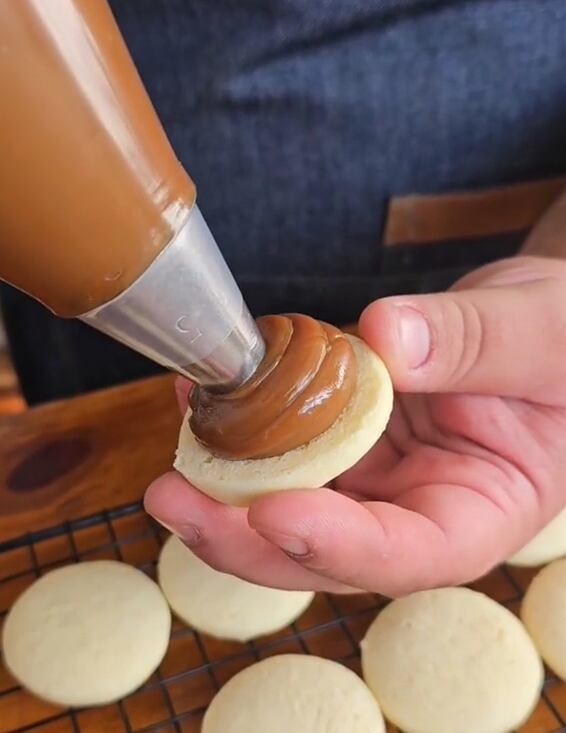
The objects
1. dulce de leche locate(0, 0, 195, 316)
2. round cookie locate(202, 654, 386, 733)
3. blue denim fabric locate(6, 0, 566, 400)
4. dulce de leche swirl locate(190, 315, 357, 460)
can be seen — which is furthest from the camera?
blue denim fabric locate(6, 0, 566, 400)

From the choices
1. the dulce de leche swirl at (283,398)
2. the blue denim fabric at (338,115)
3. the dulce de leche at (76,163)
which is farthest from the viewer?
the blue denim fabric at (338,115)

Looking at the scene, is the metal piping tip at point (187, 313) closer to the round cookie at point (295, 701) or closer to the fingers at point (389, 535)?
the fingers at point (389, 535)

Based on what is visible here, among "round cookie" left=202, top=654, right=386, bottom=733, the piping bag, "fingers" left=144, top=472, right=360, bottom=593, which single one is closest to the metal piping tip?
the piping bag

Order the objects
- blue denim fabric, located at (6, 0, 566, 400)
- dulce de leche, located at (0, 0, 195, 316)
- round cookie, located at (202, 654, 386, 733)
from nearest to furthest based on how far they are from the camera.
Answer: dulce de leche, located at (0, 0, 195, 316)
round cookie, located at (202, 654, 386, 733)
blue denim fabric, located at (6, 0, 566, 400)

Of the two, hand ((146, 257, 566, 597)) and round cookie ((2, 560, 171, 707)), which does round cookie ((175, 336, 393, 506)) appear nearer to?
hand ((146, 257, 566, 597))

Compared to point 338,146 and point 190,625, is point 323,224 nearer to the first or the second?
point 338,146

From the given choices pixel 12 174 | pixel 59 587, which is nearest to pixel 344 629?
pixel 59 587

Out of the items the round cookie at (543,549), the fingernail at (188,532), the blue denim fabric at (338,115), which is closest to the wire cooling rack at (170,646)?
the round cookie at (543,549)

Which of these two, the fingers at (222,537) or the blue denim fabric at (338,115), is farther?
the blue denim fabric at (338,115)
